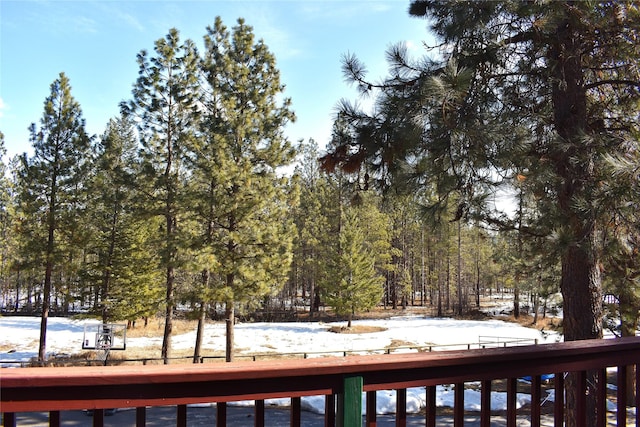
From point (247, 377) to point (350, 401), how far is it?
380 mm

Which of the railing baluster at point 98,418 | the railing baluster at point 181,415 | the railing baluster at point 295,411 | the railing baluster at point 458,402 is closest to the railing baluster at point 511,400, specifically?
the railing baluster at point 458,402

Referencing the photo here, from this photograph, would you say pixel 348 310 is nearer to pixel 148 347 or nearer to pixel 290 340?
pixel 290 340

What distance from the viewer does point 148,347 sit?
2191 centimetres

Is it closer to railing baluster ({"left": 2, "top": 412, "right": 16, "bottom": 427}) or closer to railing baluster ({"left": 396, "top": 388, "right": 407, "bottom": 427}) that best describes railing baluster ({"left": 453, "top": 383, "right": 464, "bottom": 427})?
railing baluster ({"left": 396, "top": 388, "right": 407, "bottom": 427})

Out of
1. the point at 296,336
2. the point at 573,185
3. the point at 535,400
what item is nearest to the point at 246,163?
the point at 573,185

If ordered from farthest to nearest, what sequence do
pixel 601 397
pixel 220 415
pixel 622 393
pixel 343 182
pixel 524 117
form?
1. pixel 343 182
2. pixel 524 117
3. pixel 622 393
4. pixel 601 397
5. pixel 220 415

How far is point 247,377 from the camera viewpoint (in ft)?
4.55

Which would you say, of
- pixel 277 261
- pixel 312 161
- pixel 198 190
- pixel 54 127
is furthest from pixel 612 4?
Result: pixel 312 161

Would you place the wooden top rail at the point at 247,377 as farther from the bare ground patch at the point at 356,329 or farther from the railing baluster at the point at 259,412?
the bare ground patch at the point at 356,329

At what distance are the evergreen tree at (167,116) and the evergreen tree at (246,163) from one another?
3.54 ft

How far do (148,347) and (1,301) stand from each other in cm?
2964

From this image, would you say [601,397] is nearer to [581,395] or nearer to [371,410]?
[581,395]

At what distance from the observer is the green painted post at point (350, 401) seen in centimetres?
151

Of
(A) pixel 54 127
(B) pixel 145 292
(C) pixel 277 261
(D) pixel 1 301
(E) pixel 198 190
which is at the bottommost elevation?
(D) pixel 1 301
